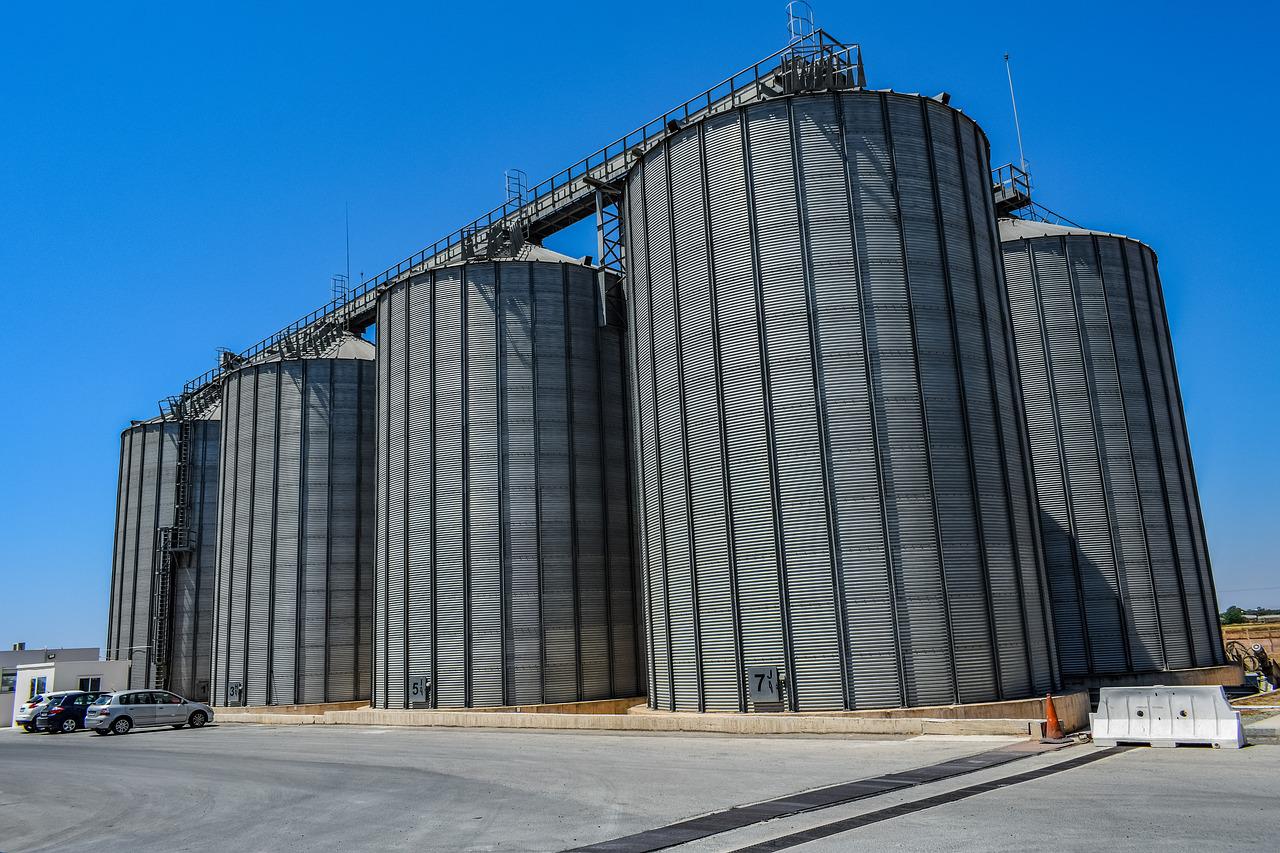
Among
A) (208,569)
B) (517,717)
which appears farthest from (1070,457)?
(208,569)

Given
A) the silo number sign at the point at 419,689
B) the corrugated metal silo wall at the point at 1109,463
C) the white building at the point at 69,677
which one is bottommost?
the silo number sign at the point at 419,689

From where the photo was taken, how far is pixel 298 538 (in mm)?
47469

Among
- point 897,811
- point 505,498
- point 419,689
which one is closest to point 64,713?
point 419,689

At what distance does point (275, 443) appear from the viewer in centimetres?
4931

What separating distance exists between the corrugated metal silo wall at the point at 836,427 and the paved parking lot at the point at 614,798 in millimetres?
4191

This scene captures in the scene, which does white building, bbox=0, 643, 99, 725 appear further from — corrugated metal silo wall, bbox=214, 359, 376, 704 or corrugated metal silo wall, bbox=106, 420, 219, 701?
corrugated metal silo wall, bbox=214, 359, 376, 704

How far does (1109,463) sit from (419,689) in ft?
92.4

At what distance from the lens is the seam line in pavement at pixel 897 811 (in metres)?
10.8

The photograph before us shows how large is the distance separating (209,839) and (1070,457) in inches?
1360

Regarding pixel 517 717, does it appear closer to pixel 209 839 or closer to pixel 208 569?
pixel 209 839

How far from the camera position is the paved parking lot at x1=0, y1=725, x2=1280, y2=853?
11.3 metres

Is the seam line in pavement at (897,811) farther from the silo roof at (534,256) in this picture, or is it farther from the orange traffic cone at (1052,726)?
the silo roof at (534,256)

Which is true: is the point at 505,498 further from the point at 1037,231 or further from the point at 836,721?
the point at 1037,231

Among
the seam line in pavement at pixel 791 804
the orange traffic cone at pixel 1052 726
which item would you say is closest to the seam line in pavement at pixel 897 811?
the seam line in pavement at pixel 791 804
